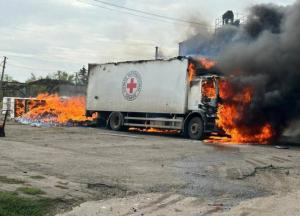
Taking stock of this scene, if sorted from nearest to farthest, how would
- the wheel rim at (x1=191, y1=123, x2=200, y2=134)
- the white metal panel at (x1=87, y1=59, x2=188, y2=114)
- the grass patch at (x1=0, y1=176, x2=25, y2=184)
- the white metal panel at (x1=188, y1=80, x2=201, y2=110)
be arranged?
the grass patch at (x1=0, y1=176, x2=25, y2=184) → the wheel rim at (x1=191, y1=123, x2=200, y2=134) → the white metal panel at (x1=188, y1=80, x2=201, y2=110) → the white metal panel at (x1=87, y1=59, x2=188, y2=114)

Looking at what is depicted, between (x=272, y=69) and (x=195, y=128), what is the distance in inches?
153

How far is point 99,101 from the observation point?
24922 mm

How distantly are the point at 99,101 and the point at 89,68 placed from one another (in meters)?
2.17

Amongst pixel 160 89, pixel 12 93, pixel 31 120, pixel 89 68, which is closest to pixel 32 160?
pixel 160 89

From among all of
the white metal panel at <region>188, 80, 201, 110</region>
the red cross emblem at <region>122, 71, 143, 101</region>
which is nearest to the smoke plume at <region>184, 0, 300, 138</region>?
the white metal panel at <region>188, 80, 201, 110</region>

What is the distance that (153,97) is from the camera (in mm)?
21688

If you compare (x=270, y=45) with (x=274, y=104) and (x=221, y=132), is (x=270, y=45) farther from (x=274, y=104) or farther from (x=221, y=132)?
(x=221, y=132)

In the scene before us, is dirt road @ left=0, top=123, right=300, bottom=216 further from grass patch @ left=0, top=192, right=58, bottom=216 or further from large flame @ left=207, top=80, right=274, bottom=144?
large flame @ left=207, top=80, right=274, bottom=144

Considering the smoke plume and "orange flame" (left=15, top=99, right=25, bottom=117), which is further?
"orange flame" (left=15, top=99, right=25, bottom=117)

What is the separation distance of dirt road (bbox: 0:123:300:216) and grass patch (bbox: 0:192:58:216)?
36cm

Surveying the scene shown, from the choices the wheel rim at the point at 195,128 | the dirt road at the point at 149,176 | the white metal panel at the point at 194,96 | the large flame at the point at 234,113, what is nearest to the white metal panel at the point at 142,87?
the white metal panel at the point at 194,96

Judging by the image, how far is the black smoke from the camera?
1859 centimetres

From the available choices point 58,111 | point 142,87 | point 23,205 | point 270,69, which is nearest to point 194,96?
point 270,69

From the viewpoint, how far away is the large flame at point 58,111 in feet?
89.2
